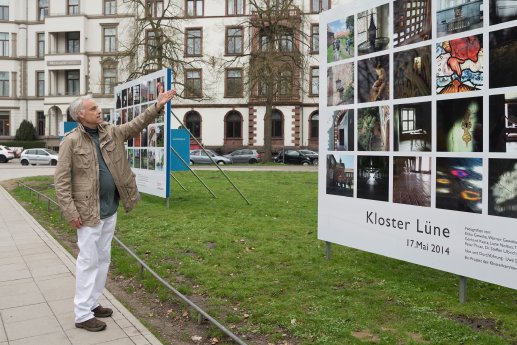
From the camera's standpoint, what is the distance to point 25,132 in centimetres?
5759

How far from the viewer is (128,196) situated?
5.09 metres

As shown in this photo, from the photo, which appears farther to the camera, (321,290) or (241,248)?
(241,248)

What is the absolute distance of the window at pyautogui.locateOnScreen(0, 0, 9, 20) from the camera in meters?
60.1

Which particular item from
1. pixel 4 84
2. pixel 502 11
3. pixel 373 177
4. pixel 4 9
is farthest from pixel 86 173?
pixel 4 9

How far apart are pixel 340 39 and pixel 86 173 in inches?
141

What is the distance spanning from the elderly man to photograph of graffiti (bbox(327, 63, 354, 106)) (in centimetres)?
252

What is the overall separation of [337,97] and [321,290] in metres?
2.42

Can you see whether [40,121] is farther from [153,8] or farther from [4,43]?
[153,8]

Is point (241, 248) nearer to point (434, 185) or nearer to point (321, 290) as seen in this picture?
point (321, 290)

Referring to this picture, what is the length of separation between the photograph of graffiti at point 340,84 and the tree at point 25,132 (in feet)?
186

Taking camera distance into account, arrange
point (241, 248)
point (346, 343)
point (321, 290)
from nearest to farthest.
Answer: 1. point (346, 343)
2. point (321, 290)
3. point (241, 248)

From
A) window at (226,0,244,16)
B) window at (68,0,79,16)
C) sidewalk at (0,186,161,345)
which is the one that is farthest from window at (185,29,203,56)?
sidewalk at (0,186,161,345)

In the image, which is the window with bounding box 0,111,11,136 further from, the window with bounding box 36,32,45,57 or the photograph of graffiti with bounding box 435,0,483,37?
the photograph of graffiti with bounding box 435,0,483,37

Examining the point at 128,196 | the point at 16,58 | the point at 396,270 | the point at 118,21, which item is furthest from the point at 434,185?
the point at 16,58
